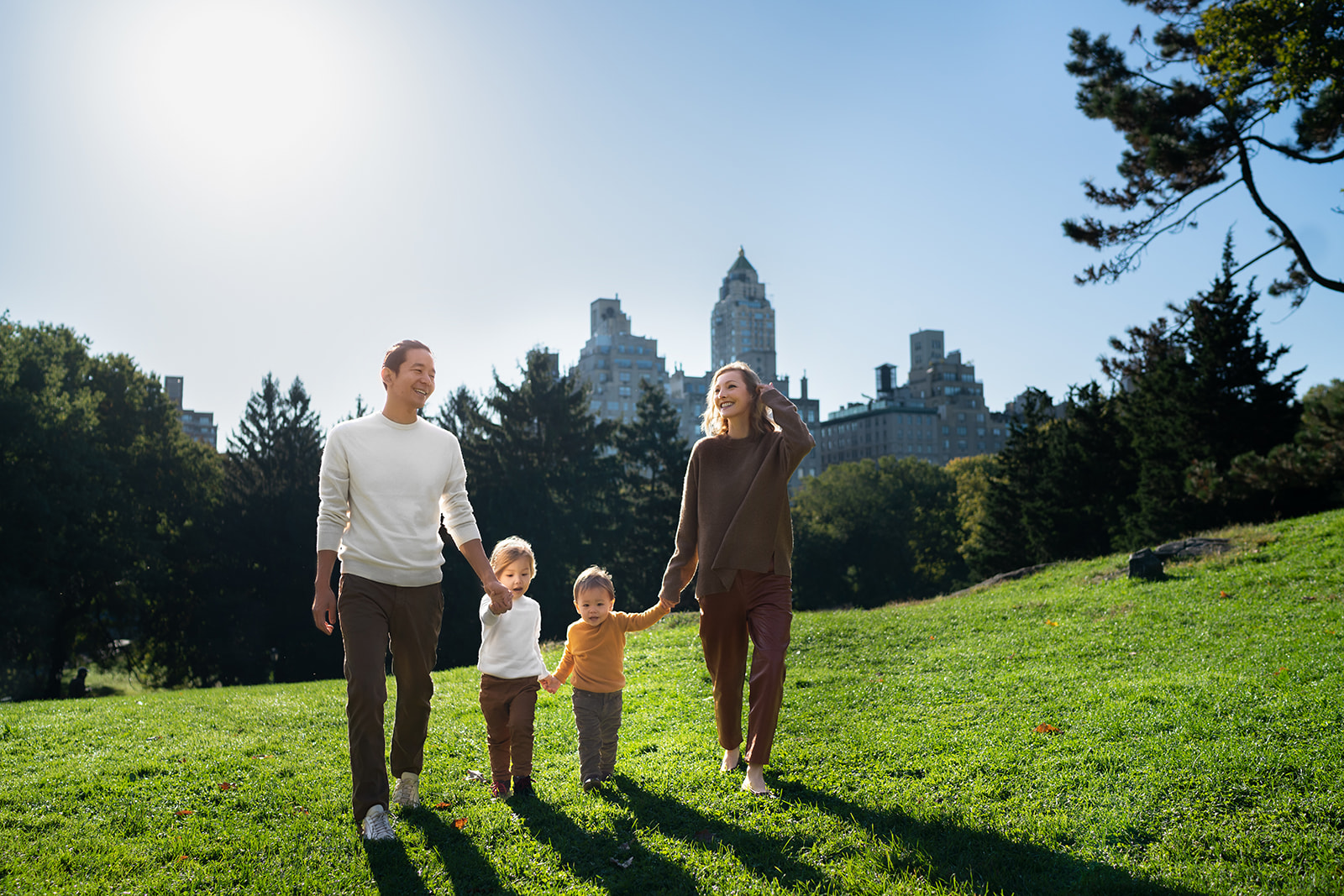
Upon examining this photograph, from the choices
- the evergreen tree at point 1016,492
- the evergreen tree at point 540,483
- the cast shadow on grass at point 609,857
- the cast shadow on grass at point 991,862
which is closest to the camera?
the cast shadow on grass at point 991,862

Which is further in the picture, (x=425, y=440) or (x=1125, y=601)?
(x=1125, y=601)

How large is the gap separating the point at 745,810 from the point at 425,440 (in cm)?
271

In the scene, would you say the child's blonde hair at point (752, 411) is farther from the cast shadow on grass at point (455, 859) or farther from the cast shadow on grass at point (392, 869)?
the cast shadow on grass at point (392, 869)

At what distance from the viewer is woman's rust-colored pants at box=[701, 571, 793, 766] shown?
16.4 feet

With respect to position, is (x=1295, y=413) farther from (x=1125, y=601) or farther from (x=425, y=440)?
(x=425, y=440)

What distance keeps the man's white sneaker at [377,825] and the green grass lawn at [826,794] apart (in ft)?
0.24

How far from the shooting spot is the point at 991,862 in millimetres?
3701

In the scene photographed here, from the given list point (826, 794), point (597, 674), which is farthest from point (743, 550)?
point (826, 794)

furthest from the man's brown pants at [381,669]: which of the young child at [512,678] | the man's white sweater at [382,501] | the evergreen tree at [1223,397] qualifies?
the evergreen tree at [1223,397]

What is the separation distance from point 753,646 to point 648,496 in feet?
132

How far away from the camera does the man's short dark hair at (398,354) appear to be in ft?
16.1

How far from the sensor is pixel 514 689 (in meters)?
5.28

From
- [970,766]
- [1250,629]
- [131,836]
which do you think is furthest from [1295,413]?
[131,836]

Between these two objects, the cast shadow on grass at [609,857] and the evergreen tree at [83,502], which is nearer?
the cast shadow on grass at [609,857]
